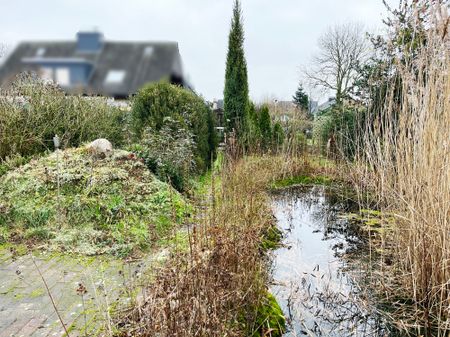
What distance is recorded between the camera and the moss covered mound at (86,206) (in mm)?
3551

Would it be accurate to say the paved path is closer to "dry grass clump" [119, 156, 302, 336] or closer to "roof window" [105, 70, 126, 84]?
"dry grass clump" [119, 156, 302, 336]

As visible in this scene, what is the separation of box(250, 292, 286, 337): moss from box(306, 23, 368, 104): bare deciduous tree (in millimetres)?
15529

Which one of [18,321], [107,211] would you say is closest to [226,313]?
[18,321]

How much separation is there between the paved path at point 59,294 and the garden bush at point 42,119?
2.95 metres

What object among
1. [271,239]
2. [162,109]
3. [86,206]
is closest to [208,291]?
[271,239]

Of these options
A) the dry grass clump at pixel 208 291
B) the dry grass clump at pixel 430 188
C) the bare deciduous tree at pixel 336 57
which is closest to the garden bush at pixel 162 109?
the dry grass clump at pixel 208 291

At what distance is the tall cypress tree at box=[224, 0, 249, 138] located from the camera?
1004 centimetres

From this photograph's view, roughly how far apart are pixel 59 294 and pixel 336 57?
58.9 ft

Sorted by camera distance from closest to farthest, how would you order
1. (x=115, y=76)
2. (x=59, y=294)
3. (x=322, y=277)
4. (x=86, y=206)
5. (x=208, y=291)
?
(x=208, y=291), (x=59, y=294), (x=322, y=277), (x=86, y=206), (x=115, y=76)

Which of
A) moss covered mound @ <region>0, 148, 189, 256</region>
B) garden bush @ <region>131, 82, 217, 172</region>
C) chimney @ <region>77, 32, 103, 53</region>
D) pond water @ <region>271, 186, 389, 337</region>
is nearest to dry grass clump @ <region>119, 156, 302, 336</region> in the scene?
pond water @ <region>271, 186, 389, 337</region>

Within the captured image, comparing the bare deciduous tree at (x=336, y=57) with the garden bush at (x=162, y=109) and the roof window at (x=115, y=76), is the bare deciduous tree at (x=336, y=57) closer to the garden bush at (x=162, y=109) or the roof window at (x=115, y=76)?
the garden bush at (x=162, y=109)

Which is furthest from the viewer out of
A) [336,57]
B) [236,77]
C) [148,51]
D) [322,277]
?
[336,57]

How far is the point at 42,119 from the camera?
6195mm

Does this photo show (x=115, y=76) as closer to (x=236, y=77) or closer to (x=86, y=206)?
(x=86, y=206)
